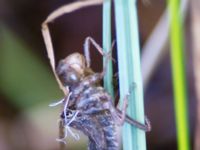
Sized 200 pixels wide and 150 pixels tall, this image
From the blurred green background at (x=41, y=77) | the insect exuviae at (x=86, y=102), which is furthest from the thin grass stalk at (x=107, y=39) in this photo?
the blurred green background at (x=41, y=77)

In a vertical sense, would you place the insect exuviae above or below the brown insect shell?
below

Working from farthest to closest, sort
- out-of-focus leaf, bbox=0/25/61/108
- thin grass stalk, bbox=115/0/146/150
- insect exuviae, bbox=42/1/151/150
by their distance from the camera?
out-of-focus leaf, bbox=0/25/61/108 → insect exuviae, bbox=42/1/151/150 → thin grass stalk, bbox=115/0/146/150

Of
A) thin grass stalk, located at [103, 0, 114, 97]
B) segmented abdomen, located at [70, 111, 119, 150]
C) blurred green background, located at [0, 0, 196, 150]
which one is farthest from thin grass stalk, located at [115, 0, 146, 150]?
blurred green background, located at [0, 0, 196, 150]

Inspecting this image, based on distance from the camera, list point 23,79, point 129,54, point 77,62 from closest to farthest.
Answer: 1. point 129,54
2. point 77,62
3. point 23,79

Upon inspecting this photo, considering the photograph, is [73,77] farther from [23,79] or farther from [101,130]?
[23,79]

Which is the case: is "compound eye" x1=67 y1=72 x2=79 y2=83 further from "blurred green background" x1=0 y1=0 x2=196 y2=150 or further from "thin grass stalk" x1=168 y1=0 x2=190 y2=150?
"blurred green background" x1=0 y1=0 x2=196 y2=150

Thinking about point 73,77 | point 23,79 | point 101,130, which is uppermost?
point 23,79

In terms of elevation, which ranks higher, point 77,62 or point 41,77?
point 41,77

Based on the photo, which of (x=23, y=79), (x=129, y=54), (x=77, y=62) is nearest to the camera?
(x=129, y=54)

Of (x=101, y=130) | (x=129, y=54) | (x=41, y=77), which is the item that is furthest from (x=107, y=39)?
(x=41, y=77)
